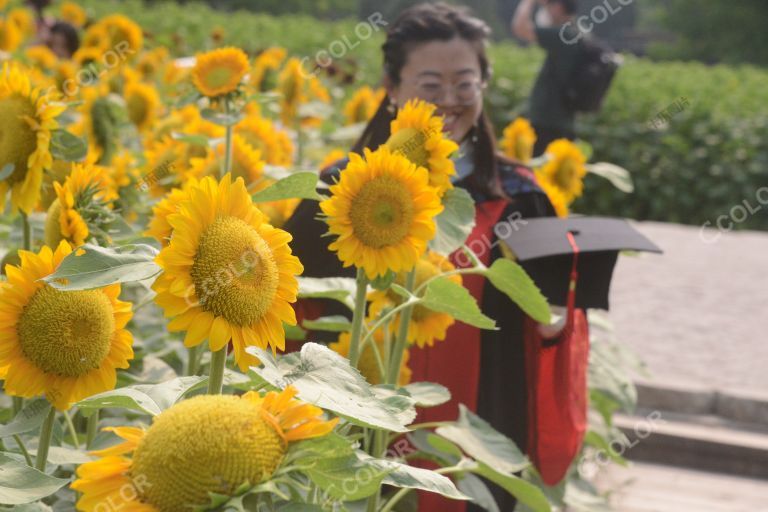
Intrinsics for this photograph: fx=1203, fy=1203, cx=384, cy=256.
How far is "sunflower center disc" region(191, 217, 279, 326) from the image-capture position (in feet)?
3.44

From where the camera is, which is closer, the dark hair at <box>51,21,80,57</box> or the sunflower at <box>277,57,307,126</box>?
the sunflower at <box>277,57,307,126</box>

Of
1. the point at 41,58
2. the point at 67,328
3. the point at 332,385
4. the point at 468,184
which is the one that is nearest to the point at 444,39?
the point at 468,184

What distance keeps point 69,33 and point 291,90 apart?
4.96ft

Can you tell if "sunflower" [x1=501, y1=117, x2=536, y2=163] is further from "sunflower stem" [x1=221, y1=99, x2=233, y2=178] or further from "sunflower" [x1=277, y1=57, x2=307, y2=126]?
"sunflower stem" [x1=221, y1=99, x2=233, y2=178]

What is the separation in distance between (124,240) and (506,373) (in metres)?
1.19

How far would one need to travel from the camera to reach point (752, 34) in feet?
98.5

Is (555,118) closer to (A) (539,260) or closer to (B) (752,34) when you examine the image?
(A) (539,260)

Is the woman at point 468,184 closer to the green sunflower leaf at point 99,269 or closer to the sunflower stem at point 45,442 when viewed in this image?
the sunflower stem at point 45,442

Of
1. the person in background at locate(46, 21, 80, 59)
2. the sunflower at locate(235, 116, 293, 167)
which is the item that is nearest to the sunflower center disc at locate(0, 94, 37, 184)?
the sunflower at locate(235, 116, 293, 167)

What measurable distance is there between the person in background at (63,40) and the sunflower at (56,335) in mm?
3750

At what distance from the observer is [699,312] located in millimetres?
5520

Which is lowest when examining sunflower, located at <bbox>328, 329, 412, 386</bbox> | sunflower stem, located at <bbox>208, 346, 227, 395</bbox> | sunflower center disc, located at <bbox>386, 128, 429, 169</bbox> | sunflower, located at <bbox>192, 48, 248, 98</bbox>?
sunflower, located at <bbox>328, 329, 412, 386</bbox>

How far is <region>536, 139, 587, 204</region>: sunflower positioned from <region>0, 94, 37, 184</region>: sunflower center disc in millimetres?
2002

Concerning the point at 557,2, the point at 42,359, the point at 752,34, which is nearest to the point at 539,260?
the point at 42,359
